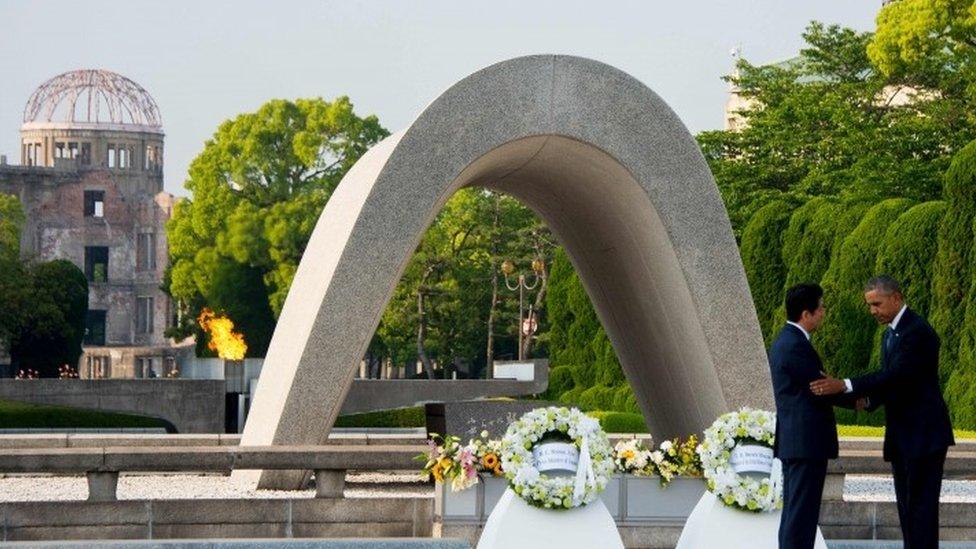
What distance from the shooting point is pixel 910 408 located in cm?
1103

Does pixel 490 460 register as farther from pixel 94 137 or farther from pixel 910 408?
pixel 94 137

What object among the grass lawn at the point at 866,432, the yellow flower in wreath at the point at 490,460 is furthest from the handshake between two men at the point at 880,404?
the grass lawn at the point at 866,432

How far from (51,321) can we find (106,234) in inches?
1724

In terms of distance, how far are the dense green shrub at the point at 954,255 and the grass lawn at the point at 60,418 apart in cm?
1617

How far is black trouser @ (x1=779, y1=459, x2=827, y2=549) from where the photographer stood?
10.7 metres

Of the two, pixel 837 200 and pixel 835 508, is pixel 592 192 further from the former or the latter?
pixel 837 200

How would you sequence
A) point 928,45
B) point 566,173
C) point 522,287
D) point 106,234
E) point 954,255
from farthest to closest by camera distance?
point 106,234 < point 522,287 < point 928,45 < point 954,255 < point 566,173

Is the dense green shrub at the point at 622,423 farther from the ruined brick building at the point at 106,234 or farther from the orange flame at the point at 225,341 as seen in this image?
the ruined brick building at the point at 106,234

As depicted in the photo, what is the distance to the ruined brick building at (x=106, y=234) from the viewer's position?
108 metres

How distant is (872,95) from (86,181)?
65.7 m

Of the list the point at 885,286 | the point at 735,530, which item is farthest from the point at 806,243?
the point at 735,530

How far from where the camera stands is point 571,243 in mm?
19859

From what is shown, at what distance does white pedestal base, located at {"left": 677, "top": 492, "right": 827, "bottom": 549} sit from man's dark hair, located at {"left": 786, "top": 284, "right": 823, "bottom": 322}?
1.12 m

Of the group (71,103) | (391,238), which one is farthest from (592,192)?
(71,103)
